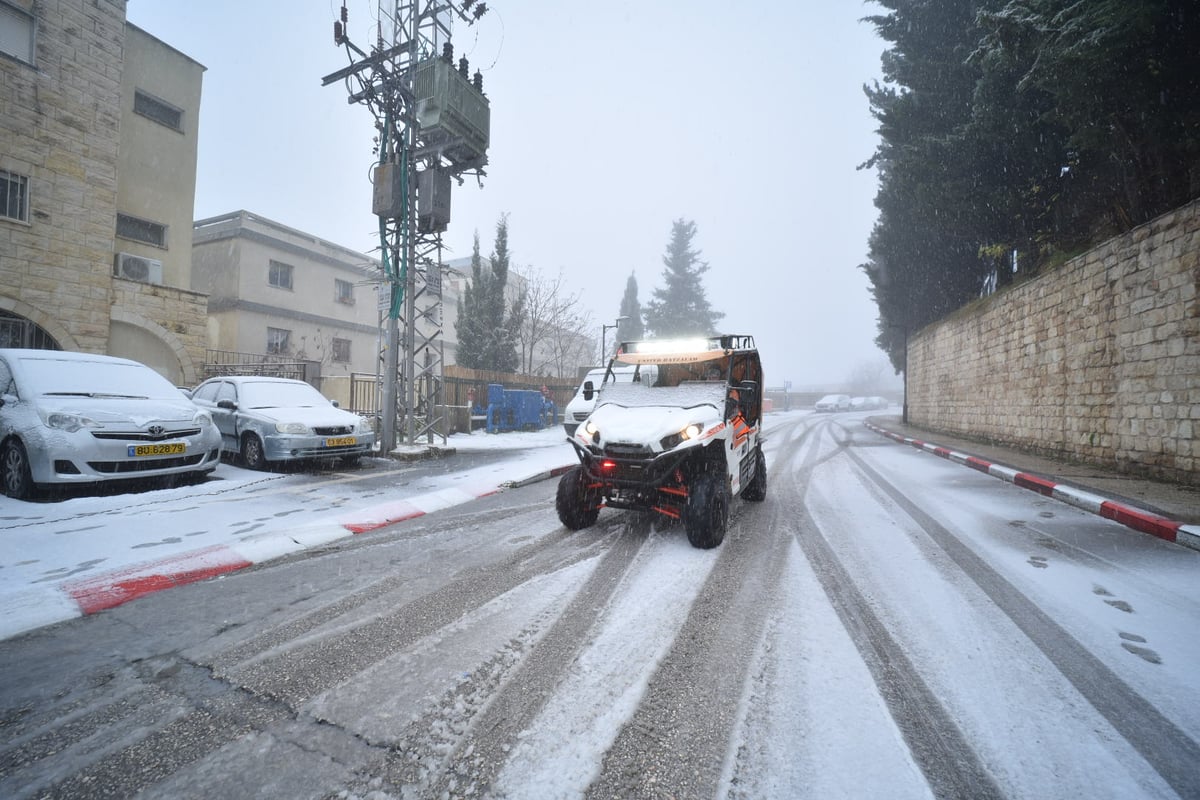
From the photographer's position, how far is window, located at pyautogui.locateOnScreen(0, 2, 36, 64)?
36.3 ft

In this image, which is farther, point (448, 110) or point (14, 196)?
point (14, 196)

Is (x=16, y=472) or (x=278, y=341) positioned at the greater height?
(x=278, y=341)

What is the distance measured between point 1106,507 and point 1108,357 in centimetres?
413

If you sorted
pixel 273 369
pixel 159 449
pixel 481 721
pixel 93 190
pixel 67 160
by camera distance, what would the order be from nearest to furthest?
1. pixel 481 721
2. pixel 159 449
3. pixel 67 160
4. pixel 93 190
5. pixel 273 369

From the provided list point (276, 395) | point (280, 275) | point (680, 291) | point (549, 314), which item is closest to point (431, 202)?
point (276, 395)

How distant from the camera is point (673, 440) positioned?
→ 446 centimetres

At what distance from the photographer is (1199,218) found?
20.9 ft

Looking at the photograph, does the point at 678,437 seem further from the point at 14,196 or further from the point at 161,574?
the point at 14,196

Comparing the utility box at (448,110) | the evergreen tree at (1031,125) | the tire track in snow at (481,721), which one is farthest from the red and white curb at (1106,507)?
the utility box at (448,110)

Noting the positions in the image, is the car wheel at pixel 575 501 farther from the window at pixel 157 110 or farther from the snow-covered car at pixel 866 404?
the snow-covered car at pixel 866 404

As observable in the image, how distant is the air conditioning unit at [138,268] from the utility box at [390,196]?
341 inches

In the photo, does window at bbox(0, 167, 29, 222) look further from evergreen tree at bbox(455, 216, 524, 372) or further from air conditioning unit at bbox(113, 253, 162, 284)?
evergreen tree at bbox(455, 216, 524, 372)

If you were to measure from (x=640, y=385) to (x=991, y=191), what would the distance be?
1227cm

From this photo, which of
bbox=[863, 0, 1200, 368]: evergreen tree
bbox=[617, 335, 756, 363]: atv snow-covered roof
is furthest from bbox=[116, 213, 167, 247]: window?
bbox=[863, 0, 1200, 368]: evergreen tree
